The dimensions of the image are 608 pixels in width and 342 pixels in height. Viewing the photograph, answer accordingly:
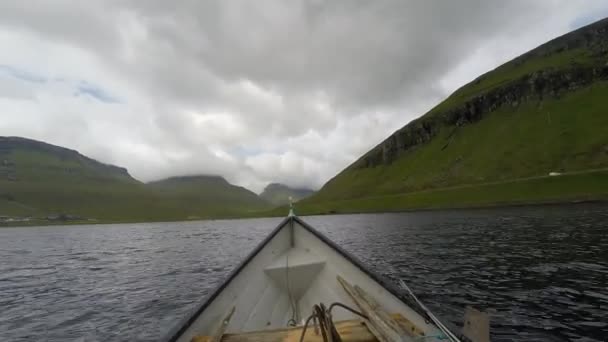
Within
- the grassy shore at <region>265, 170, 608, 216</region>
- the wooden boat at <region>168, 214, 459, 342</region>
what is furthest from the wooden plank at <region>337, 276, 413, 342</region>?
the grassy shore at <region>265, 170, 608, 216</region>

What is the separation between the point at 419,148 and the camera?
192375 millimetres

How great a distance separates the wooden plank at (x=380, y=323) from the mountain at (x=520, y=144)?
3462 inches

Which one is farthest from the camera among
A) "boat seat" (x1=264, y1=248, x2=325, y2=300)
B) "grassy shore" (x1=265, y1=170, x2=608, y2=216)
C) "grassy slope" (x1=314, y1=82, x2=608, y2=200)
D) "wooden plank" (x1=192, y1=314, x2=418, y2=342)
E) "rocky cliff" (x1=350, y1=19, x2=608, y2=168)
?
"rocky cliff" (x1=350, y1=19, x2=608, y2=168)

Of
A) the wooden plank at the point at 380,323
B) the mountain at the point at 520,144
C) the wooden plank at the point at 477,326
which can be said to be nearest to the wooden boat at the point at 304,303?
the wooden plank at the point at 380,323

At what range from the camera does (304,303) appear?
31.2 feet

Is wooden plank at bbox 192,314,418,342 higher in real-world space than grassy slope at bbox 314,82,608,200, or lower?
lower

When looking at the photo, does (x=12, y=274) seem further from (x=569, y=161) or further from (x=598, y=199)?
(x=569, y=161)

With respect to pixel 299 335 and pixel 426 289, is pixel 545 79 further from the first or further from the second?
pixel 299 335

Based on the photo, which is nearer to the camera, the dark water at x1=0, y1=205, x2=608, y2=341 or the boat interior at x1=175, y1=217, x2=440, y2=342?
the boat interior at x1=175, y1=217, x2=440, y2=342

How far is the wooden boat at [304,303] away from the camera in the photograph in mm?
4934

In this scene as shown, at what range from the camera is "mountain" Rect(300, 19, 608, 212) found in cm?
9356

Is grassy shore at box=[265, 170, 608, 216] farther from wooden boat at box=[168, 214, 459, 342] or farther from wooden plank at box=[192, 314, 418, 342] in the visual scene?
wooden plank at box=[192, 314, 418, 342]

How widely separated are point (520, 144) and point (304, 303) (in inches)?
6186

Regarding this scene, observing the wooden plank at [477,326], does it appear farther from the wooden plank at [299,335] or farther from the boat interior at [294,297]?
the wooden plank at [299,335]
